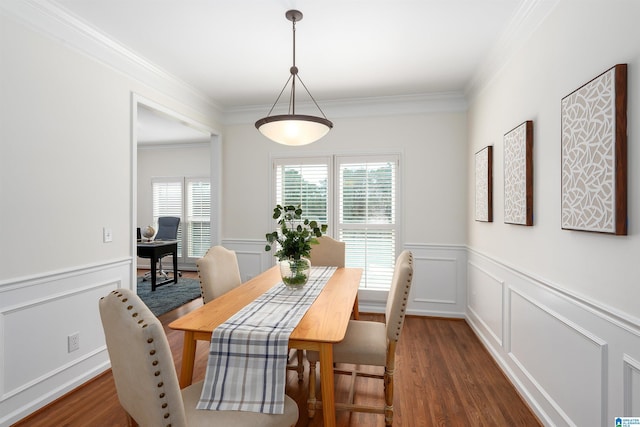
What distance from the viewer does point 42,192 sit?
214cm

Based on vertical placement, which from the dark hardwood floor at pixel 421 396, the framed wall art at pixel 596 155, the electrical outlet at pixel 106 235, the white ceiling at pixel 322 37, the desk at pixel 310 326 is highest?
the white ceiling at pixel 322 37

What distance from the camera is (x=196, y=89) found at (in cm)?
370

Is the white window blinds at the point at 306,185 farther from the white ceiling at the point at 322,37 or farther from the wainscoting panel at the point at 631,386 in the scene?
the wainscoting panel at the point at 631,386

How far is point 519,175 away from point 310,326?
181 centimetres

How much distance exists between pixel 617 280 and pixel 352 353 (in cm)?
130

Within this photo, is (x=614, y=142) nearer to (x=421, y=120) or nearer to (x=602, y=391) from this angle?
(x=602, y=391)

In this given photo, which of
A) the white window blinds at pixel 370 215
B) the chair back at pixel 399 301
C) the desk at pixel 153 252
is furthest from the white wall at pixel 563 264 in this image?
the desk at pixel 153 252

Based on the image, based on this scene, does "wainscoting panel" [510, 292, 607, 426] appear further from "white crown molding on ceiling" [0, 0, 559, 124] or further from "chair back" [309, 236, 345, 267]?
"white crown molding on ceiling" [0, 0, 559, 124]

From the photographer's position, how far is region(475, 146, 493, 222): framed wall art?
293cm

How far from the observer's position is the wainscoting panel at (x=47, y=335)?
196 centimetres

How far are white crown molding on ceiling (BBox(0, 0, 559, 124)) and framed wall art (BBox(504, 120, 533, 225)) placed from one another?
68 cm

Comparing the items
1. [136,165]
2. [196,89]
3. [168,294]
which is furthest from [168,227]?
[136,165]

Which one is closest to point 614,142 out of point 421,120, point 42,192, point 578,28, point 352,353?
point 578,28

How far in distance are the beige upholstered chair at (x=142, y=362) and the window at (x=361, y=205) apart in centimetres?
317
